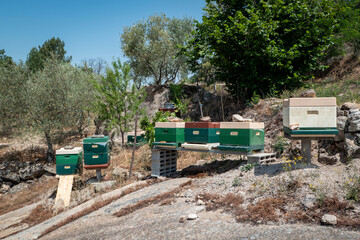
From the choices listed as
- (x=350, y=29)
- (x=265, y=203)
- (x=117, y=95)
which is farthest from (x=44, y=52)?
(x=265, y=203)

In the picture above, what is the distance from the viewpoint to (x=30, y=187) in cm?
1582

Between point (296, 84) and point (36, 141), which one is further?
point (36, 141)

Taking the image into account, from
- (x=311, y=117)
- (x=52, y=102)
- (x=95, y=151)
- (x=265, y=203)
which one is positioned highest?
(x=52, y=102)

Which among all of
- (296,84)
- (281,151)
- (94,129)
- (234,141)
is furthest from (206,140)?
(94,129)

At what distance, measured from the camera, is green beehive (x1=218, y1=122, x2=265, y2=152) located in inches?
295

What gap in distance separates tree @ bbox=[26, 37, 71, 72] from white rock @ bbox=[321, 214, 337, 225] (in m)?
38.5

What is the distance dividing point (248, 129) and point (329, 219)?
3446 mm

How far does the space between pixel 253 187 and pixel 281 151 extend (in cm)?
298

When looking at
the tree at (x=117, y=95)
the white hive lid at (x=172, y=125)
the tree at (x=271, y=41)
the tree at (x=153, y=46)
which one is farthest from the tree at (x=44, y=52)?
the white hive lid at (x=172, y=125)

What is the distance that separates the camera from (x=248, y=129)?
7.47 m

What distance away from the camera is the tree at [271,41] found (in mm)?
14039

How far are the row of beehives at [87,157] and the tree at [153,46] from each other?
53.5 ft

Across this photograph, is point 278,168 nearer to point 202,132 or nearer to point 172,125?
point 202,132

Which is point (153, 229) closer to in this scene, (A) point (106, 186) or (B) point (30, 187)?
(A) point (106, 186)
